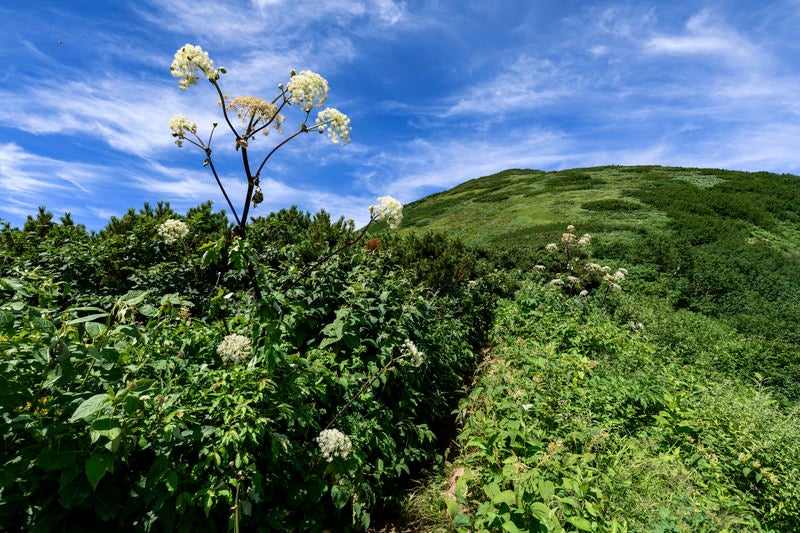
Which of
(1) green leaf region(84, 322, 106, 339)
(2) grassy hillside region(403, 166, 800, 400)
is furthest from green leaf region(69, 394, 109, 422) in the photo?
(2) grassy hillside region(403, 166, 800, 400)

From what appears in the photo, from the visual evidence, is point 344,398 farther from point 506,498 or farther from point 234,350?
point 506,498

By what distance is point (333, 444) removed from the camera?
2.71m

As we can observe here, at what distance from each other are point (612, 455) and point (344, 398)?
8.30 ft

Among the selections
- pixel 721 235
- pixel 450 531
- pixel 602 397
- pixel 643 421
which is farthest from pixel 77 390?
pixel 721 235

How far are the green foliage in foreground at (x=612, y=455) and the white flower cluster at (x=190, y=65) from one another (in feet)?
12.2

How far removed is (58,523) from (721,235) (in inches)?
790

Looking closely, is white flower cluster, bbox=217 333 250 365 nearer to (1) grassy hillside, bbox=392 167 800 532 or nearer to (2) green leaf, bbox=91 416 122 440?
(2) green leaf, bbox=91 416 122 440

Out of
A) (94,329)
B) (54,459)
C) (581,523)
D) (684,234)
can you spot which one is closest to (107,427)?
(54,459)

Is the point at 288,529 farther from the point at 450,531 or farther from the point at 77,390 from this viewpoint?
the point at 77,390

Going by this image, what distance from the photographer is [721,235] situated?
51.8 feet

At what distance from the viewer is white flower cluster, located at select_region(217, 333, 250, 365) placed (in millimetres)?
2660

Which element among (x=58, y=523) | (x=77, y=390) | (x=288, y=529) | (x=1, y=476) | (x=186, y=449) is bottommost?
(x=288, y=529)

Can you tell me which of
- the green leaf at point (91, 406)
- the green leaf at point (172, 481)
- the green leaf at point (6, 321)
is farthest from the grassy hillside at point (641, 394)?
the green leaf at point (6, 321)

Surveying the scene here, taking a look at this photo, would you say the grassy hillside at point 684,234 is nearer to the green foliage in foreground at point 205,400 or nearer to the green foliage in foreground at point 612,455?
the green foliage in foreground at point 612,455
